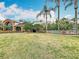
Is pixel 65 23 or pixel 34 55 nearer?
pixel 34 55

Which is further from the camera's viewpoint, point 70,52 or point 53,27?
point 53,27

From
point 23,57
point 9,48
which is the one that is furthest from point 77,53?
point 9,48

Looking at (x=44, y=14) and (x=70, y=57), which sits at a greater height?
(x=44, y=14)

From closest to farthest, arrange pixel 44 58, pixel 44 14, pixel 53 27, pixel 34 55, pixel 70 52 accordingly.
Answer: pixel 44 58 → pixel 34 55 → pixel 70 52 → pixel 44 14 → pixel 53 27

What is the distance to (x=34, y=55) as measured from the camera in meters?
13.2

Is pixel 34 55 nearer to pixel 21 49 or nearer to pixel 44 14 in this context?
pixel 21 49

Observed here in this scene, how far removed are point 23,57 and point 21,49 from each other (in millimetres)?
2709

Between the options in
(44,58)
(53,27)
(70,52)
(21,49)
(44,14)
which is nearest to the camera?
(44,58)

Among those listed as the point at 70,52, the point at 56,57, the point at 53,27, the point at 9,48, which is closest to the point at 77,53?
the point at 70,52

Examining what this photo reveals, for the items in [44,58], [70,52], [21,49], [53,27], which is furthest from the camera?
[53,27]

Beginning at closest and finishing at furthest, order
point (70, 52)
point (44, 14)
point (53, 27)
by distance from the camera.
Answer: point (70, 52), point (44, 14), point (53, 27)

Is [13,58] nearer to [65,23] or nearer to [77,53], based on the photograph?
[77,53]

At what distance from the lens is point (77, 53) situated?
543 inches

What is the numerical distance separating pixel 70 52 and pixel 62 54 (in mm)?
967
